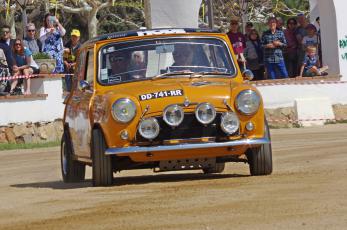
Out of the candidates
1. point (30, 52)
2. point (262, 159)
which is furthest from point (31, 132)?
point (262, 159)

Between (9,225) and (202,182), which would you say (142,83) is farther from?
(9,225)

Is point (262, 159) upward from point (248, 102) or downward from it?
downward

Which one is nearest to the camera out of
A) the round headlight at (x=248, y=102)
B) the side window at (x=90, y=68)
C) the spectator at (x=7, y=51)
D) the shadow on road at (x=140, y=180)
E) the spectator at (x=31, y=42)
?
the round headlight at (x=248, y=102)

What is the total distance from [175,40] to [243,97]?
5.07 feet

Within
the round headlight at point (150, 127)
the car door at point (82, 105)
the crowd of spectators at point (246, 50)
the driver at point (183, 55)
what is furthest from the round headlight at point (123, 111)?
the crowd of spectators at point (246, 50)

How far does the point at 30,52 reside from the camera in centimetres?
2459

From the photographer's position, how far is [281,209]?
31.7ft

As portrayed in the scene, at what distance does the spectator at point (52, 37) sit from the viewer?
83.7ft

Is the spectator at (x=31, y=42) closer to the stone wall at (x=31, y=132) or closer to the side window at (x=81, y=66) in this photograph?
the stone wall at (x=31, y=132)

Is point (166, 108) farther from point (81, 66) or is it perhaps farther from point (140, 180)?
point (81, 66)

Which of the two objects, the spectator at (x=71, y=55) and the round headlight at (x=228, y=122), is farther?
the spectator at (x=71, y=55)

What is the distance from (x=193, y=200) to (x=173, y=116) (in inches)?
75.4

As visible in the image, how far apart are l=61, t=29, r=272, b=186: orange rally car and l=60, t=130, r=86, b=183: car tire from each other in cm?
73

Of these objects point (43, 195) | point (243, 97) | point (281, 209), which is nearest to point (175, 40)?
point (243, 97)
